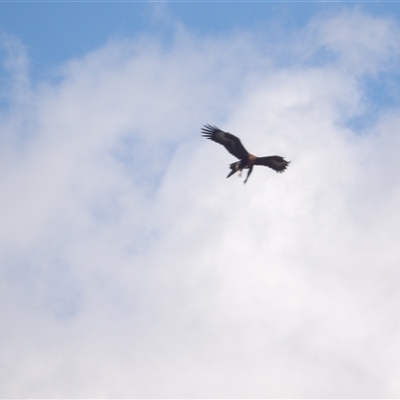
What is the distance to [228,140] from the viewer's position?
1266 inches

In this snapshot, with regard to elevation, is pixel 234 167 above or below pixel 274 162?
below

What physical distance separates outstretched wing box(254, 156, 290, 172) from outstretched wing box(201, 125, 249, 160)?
3.73ft

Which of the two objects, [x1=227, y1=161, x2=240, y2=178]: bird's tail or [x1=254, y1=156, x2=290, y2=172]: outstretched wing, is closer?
[x1=227, y1=161, x2=240, y2=178]: bird's tail

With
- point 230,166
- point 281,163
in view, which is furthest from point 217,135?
point 281,163

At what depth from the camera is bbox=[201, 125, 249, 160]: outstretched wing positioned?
31977 mm

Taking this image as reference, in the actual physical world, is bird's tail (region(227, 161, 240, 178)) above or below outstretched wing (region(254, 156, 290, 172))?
below

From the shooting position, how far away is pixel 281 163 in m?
33.7

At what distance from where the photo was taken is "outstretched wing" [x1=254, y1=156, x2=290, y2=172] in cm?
3316

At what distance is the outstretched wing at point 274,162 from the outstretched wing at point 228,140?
1136 mm

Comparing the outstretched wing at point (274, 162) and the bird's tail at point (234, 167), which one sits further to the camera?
the outstretched wing at point (274, 162)

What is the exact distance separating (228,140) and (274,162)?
3.01 m

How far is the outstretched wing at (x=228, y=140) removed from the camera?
105ft

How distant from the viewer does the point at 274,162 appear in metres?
33.5

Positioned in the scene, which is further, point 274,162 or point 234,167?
point 274,162
